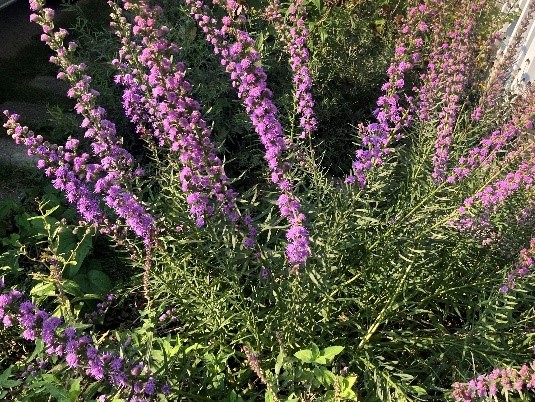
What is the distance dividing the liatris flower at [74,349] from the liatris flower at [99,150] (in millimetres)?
634

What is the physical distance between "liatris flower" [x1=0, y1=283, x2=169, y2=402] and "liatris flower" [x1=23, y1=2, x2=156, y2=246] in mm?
634

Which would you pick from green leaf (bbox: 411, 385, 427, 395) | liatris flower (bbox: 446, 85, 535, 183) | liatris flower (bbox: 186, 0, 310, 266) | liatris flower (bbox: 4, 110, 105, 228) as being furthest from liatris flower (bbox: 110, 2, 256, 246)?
liatris flower (bbox: 446, 85, 535, 183)

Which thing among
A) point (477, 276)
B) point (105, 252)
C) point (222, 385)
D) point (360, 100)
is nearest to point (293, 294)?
point (222, 385)

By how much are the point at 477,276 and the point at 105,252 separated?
2735 mm

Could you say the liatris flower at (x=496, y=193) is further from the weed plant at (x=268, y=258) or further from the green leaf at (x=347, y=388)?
the green leaf at (x=347, y=388)

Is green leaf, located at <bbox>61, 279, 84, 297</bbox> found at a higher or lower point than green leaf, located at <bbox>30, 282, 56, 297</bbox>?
lower

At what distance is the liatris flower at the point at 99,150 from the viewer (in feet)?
7.28

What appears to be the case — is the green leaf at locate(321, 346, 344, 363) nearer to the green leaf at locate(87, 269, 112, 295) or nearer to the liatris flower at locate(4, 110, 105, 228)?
the liatris flower at locate(4, 110, 105, 228)

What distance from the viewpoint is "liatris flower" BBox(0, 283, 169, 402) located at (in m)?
1.83

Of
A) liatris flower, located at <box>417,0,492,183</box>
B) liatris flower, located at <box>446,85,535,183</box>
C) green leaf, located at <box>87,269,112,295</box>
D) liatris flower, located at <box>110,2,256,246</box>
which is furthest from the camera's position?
green leaf, located at <box>87,269,112,295</box>

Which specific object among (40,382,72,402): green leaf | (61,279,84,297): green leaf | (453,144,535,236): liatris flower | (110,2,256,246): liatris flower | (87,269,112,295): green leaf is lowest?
(87,269,112,295): green leaf

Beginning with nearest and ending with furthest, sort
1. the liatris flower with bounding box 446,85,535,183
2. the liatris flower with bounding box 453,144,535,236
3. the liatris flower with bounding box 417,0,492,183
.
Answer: the liatris flower with bounding box 453,144,535,236 < the liatris flower with bounding box 446,85,535,183 < the liatris flower with bounding box 417,0,492,183

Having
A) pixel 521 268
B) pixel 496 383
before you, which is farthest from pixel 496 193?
pixel 496 383

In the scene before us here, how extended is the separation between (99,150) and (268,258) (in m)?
1.02
